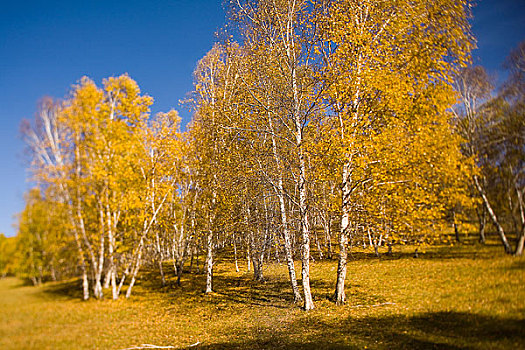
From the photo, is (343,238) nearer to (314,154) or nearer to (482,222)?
(314,154)

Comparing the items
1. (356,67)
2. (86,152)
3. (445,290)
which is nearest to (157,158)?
(86,152)

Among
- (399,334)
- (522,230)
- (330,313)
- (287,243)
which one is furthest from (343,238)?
(522,230)

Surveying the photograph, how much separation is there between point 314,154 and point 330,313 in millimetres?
5820

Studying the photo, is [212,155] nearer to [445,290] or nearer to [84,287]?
[84,287]

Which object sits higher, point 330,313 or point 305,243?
point 305,243

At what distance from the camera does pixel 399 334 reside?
238 inches

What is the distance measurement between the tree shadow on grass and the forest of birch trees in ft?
3.72

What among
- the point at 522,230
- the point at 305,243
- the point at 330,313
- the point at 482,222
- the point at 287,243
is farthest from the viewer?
the point at 287,243

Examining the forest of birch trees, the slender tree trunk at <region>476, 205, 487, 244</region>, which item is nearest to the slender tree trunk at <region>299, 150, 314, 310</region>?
the forest of birch trees

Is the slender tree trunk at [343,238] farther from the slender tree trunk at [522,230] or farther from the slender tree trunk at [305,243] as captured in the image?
the slender tree trunk at [522,230]

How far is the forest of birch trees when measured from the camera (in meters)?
4.40

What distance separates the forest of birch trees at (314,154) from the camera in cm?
440

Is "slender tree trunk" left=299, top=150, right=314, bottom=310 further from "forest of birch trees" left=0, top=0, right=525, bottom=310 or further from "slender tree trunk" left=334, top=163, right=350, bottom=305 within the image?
"slender tree trunk" left=334, top=163, right=350, bottom=305

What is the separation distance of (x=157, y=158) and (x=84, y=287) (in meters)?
8.45
